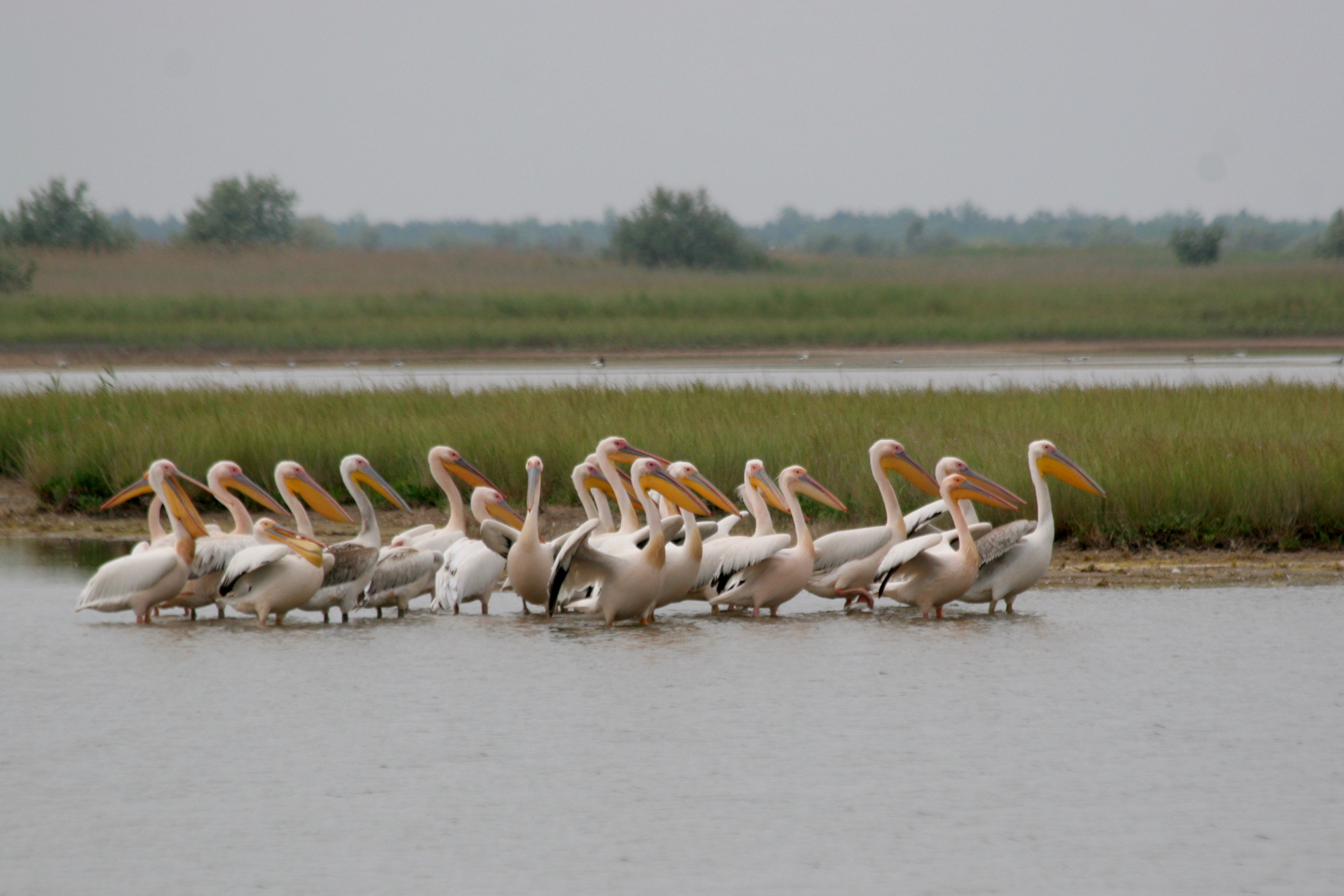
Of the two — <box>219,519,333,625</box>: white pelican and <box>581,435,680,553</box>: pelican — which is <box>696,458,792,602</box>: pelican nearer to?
<box>581,435,680,553</box>: pelican

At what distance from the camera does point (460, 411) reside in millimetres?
14664

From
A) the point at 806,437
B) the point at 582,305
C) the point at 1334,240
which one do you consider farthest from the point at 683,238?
the point at 806,437

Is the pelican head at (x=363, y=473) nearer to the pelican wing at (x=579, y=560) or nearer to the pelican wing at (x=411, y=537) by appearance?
the pelican wing at (x=411, y=537)

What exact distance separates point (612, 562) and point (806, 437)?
4181 millimetres

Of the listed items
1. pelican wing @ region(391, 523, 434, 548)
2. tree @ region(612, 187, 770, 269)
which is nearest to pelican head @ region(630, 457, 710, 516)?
pelican wing @ region(391, 523, 434, 548)

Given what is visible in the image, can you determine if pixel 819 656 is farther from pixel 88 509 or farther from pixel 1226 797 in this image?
pixel 88 509

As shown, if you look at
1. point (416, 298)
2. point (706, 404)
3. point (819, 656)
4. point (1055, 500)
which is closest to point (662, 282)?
point (416, 298)

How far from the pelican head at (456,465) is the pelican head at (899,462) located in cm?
240

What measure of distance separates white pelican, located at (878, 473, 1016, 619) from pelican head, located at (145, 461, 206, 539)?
12.1 feet

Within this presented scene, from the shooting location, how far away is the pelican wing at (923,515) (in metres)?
9.68

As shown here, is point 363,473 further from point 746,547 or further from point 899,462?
point 899,462

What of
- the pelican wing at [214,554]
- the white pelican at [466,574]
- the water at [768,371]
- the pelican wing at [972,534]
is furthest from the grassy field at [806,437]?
the water at [768,371]

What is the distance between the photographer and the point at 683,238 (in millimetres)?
53312

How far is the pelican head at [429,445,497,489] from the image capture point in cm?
1031
